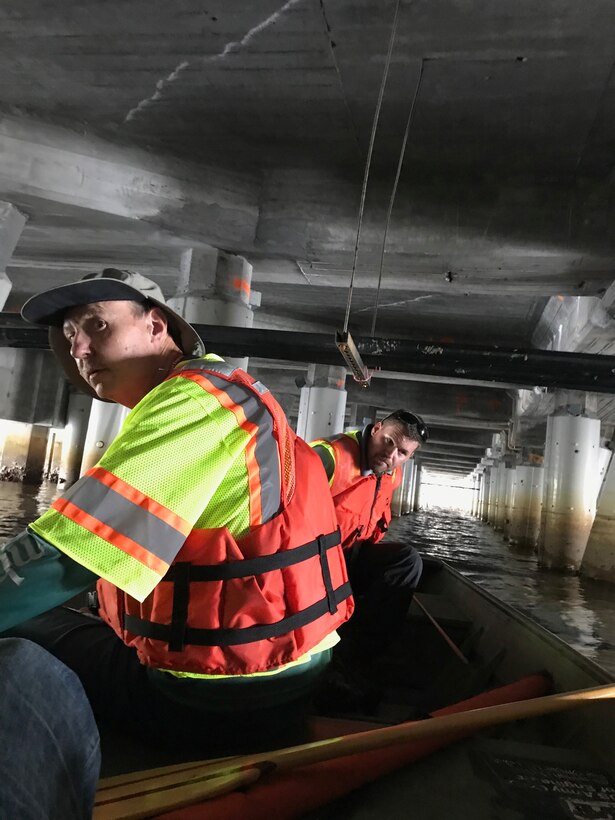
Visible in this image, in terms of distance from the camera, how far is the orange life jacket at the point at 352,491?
4.16 m

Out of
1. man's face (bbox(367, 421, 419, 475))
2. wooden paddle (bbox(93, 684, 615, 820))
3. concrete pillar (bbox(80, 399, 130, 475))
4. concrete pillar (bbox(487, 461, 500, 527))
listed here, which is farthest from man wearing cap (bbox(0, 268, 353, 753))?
concrete pillar (bbox(487, 461, 500, 527))

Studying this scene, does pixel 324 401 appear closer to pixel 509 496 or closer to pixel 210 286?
pixel 210 286

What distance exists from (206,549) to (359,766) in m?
0.72

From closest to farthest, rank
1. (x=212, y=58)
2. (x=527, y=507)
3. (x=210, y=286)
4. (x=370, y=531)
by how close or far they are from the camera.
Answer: (x=212, y=58), (x=370, y=531), (x=210, y=286), (x=527, y=507)

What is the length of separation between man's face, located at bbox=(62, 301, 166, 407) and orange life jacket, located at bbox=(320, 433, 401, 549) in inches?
99.3

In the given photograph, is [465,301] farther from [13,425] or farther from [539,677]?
[13,425]

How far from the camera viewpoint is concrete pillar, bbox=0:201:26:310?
Result: 5785mm

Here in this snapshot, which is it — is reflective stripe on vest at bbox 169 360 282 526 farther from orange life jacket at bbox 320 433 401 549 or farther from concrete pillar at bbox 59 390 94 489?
concrete pillar at bbox 59 390 94 489

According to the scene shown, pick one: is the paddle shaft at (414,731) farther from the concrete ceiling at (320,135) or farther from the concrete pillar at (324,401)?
the concrete pillar at (324,401)

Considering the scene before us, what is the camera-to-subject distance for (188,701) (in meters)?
1.49

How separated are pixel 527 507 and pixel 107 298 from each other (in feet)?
67.0

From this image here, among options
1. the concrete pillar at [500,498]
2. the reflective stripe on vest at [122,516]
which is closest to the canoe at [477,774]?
the reflective stripe on vest at [122,516]

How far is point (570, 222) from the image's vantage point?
5.78 m

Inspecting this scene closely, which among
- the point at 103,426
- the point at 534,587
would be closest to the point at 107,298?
the point at 103,426
